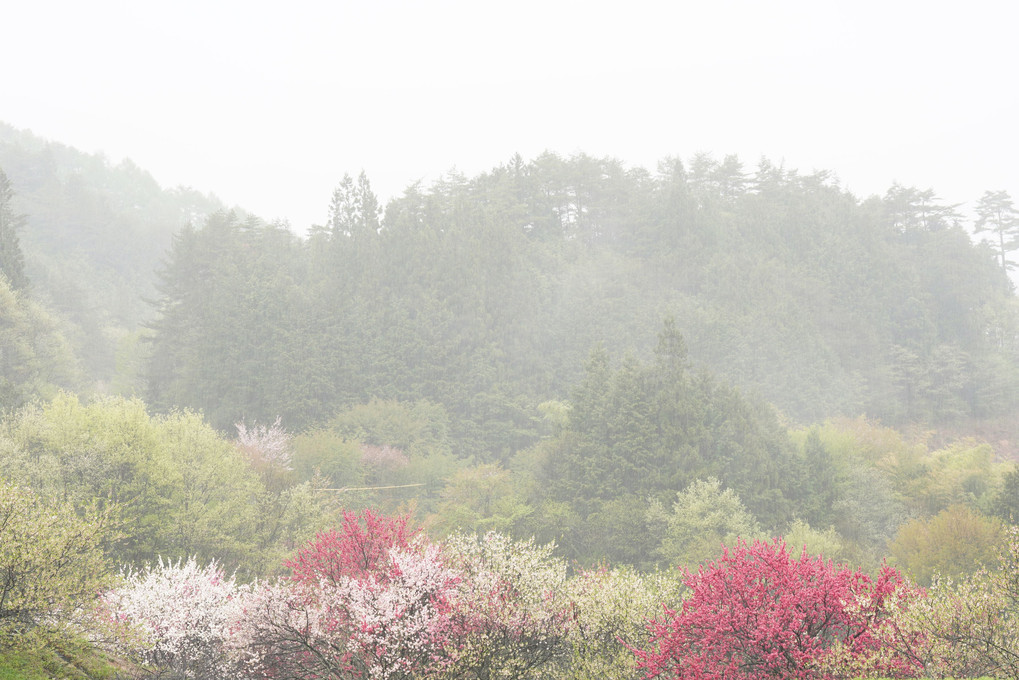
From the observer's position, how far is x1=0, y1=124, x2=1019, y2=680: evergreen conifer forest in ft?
45.0

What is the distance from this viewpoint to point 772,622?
1209 cm

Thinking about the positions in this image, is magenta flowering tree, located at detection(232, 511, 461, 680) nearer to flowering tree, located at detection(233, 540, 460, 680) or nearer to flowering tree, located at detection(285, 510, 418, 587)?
flowering tree, located at detection(233, 540, 460, 680)

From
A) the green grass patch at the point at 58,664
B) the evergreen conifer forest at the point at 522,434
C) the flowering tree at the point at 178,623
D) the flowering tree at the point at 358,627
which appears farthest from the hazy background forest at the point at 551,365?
the flowering tree at the point at 358,627

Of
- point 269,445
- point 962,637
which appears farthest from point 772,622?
point 269,445

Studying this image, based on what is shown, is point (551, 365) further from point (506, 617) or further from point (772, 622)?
point (772, 622)

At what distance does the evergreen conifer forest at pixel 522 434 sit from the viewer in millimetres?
13727

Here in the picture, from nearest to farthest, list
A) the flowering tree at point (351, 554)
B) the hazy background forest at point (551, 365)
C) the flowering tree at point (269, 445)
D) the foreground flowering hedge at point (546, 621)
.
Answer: the foreground flowering hedge at point (546, 621)
the flowering tree at point (351, 554)
the hazy background forest at point (551, 365)
the flowering tree at point (269, 445)

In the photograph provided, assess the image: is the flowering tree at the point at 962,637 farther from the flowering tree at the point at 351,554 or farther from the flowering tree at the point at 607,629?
the flowering tree at the point at 351,554

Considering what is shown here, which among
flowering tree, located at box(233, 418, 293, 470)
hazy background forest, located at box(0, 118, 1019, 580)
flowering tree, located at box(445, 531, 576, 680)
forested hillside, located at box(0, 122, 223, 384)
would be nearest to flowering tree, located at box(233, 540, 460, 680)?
flowering tree, located at box(445, 531, 576, 680)

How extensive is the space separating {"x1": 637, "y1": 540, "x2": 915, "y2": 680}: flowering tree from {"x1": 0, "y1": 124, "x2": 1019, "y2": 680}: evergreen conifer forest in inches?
2.9

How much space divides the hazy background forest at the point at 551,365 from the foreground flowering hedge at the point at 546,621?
433 inches

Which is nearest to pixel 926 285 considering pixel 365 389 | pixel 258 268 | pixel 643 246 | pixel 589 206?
pixel 643 246

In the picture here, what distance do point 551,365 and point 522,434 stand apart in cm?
854

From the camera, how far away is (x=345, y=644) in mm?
14328
